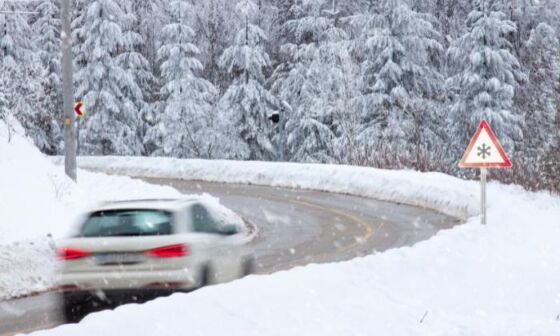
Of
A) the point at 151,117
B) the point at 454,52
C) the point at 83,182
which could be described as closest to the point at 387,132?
the point at 454,52

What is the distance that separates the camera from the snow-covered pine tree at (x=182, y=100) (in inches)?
1965

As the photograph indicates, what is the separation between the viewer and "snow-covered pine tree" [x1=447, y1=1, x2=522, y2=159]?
4066 centimetres

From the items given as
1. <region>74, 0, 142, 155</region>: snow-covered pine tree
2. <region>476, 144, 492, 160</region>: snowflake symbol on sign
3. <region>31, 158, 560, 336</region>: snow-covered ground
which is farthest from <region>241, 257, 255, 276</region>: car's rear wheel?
<region>74, 0, 142, 155</region>: snow-covered pine tree

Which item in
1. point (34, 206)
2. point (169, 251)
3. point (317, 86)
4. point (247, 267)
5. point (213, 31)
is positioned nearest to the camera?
point (169, 251)

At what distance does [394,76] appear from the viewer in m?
44.0

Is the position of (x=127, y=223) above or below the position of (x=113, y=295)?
above

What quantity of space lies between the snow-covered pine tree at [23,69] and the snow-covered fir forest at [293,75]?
13 cm

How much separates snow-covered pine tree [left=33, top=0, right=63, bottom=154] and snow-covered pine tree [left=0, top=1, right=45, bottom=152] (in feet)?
1.82

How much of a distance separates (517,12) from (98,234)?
131 feet

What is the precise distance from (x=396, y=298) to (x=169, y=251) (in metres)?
2.84

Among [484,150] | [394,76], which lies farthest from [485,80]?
[484,150]

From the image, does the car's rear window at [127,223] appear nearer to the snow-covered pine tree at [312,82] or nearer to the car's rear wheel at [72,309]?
the car's rear wheel at [72,309]

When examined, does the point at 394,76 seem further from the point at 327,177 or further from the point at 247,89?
the point at 327,177

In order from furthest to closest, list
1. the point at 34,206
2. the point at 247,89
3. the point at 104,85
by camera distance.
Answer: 1. the point at 104,85
2. the point at 247,89
3. the point at 34,206
